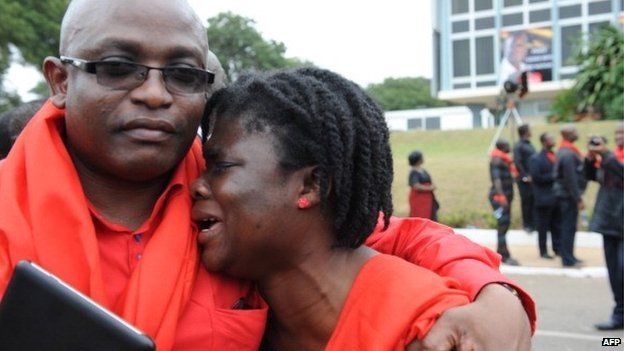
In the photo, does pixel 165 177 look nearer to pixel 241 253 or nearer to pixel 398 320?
pixel 241 253

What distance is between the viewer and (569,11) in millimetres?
54844

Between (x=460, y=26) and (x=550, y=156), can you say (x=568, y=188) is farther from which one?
(x=460, y=26)

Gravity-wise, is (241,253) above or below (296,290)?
above

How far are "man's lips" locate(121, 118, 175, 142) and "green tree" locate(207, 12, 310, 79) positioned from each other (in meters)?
44.5

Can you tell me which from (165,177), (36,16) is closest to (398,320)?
(165,177)

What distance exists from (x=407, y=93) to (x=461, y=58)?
25705mm

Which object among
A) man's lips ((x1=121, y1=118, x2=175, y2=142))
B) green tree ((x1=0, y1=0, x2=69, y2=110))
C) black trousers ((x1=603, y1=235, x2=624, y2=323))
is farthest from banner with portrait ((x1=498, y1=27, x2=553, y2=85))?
man's lips ((x1=121, y1=118, x2=175, y2=142))

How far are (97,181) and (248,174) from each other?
394 millimetres

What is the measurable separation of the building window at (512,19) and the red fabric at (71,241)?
57.3m

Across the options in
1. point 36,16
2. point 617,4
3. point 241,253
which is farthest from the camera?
point 617,4

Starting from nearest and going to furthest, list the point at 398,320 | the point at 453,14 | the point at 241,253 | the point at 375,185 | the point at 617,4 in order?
1. the point at 398,320
2. the point at 241,253
3. the point at 375,185
4. the point at 617,4
5. the point at 453,14

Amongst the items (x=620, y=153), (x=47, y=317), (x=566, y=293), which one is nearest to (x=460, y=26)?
(x=566, y=293)

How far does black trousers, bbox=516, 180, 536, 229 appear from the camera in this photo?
11.9 meters

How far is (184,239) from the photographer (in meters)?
1.73
